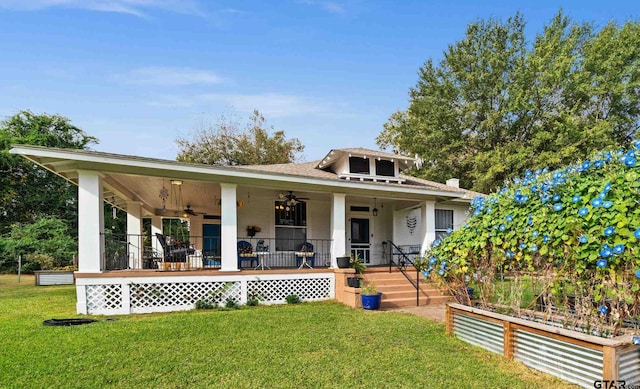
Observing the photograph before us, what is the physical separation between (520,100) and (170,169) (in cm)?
1910

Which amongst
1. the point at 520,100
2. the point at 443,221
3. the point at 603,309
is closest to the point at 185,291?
the point at 603,309

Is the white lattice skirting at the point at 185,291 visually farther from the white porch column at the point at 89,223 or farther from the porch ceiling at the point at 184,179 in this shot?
the porch ceiling at the point at 184,179

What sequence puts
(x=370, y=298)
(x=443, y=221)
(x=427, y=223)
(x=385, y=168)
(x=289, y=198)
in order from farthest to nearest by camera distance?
(x=443, y=221)
(x=385, y=168)
(x=427, y=223)
(x=289, y=198)
(x=370, y=298)

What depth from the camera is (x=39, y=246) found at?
55.0 feet

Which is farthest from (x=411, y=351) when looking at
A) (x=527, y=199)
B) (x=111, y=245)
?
(x=111, y=245)

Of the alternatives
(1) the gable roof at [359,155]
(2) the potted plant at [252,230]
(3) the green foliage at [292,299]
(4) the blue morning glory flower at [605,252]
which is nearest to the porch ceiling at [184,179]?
(2) the potted plant at [252,230]

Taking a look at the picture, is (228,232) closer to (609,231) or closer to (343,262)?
(343,262)

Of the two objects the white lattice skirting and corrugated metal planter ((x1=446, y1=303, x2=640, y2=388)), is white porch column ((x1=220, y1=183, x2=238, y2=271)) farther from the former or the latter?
corrugated metal planter ((x1=446, y1=303, x2=640, y2=388))

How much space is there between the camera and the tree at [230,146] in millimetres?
25297

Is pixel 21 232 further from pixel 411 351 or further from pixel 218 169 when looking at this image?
pixel 411 351

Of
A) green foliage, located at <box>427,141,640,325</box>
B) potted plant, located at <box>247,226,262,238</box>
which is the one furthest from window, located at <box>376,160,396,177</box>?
green foliage, located at <box>427,141,640,325</box>

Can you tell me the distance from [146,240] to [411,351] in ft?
47.0

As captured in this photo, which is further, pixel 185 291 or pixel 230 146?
pixel 230 146

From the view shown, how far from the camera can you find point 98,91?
13.5m
